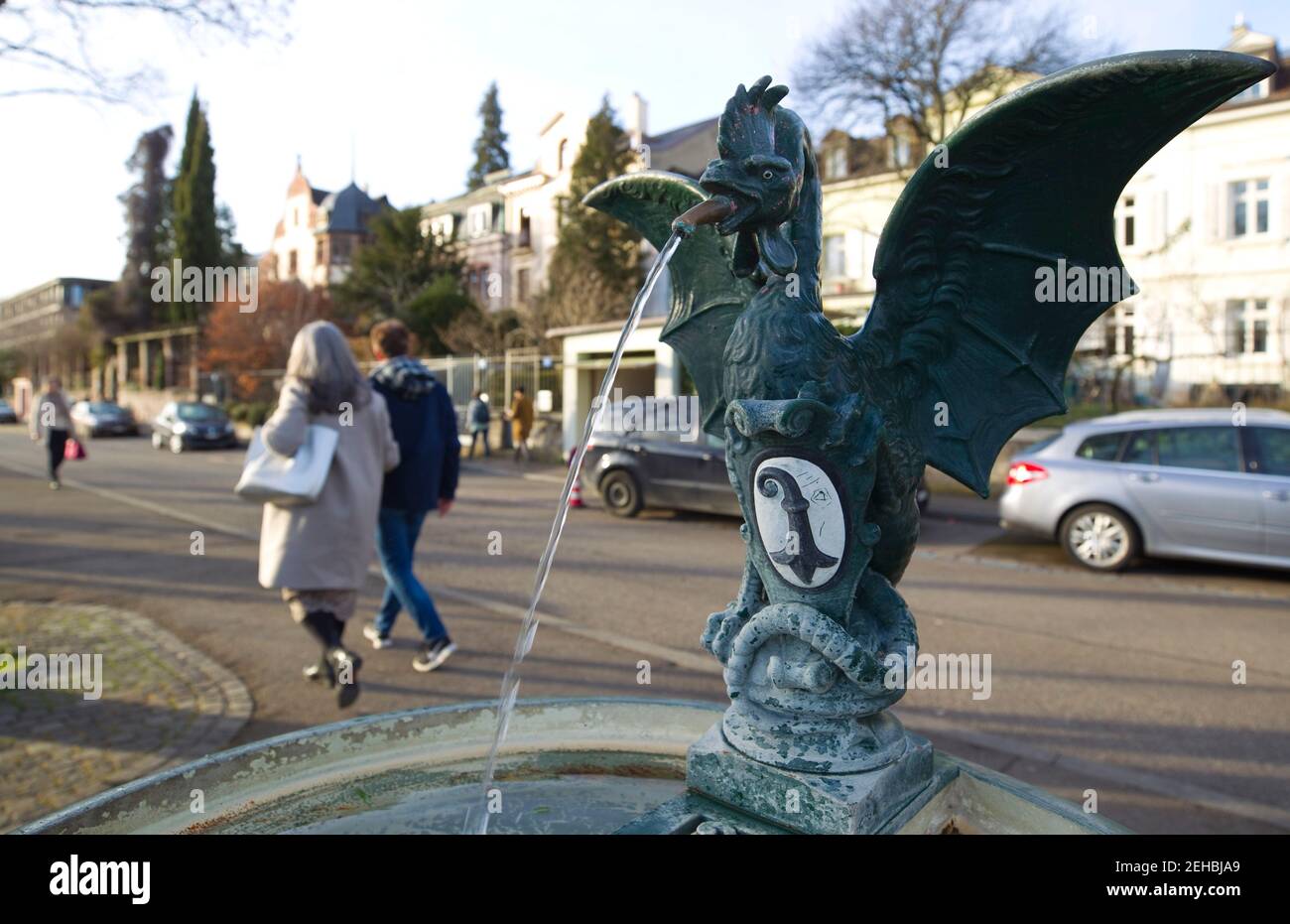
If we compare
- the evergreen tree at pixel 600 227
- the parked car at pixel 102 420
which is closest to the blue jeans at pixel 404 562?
the evergreen tree at pixel 600 227

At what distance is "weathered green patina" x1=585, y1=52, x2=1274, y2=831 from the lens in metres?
2.07

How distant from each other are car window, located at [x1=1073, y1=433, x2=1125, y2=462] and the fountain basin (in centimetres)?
747

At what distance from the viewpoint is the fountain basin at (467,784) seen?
2.22 m

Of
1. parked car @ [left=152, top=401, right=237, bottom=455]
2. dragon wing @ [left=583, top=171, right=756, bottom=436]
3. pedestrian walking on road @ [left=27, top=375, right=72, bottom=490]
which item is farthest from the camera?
parked car @ [left=152, top=401, right=237, bottom=455]

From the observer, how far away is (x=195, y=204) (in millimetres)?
48438

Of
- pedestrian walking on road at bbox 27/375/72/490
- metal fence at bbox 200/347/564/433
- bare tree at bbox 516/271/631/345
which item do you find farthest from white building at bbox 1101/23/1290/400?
pedestrian walking on road at bbox 27/375/72/490

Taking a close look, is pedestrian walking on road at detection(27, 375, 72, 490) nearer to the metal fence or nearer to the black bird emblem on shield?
the metal fence

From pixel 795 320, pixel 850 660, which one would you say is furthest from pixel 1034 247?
pixel 850 660

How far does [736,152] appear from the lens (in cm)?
212

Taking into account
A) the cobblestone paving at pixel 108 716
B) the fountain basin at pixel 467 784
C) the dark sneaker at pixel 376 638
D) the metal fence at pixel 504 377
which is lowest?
the cobblestone paving at pixel 108 716

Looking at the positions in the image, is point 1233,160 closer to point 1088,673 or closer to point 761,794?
point 1088,673

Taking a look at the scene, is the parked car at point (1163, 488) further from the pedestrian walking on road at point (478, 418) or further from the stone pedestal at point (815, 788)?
the pedestrian walking on road at point (478, 418)

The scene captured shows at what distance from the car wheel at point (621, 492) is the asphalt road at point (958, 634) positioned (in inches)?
14.8

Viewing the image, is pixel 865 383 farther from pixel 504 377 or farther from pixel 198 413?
pixel 198 413
